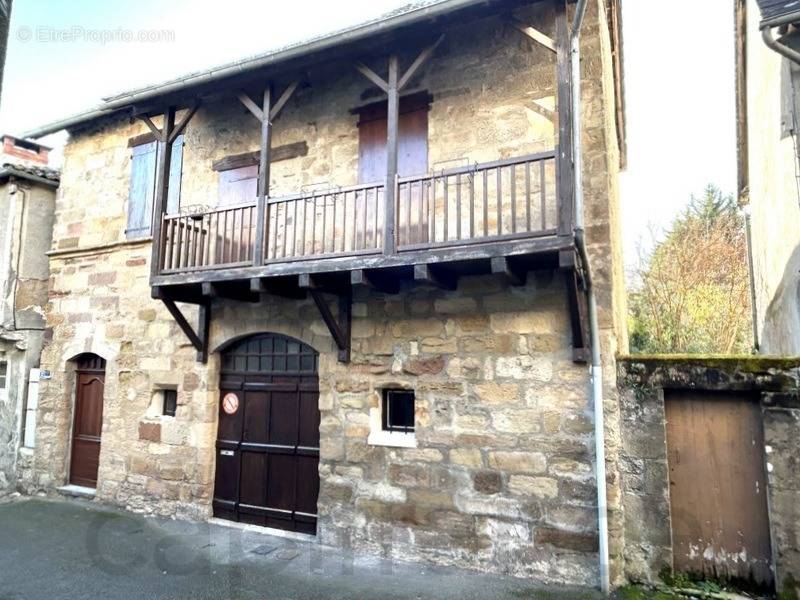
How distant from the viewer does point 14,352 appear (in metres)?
7.91

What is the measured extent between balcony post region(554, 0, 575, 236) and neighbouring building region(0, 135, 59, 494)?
303 inches

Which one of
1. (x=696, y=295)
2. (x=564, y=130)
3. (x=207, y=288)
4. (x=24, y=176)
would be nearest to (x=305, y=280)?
(x=207, y=288)

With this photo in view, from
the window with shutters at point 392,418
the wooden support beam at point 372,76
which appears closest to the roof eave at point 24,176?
the wooden support beam at point 372,76

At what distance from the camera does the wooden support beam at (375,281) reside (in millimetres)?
4680

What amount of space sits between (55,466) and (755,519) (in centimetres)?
826

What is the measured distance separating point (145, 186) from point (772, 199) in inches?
348

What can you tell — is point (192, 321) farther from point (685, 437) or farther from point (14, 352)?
point (685, 437)

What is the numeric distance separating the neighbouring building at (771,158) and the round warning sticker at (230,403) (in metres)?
6.48

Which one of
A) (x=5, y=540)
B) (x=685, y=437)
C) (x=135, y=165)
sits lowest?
(x=5, y=540)

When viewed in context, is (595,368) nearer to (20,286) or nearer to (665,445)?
(665,445)

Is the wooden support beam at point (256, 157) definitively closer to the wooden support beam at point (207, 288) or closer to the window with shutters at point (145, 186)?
the window with shutters at point (145, 186)

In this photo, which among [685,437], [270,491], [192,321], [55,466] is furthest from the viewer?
[55,466]

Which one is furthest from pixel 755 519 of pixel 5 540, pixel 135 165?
pixel 135 165

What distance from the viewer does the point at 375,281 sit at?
195 inches
